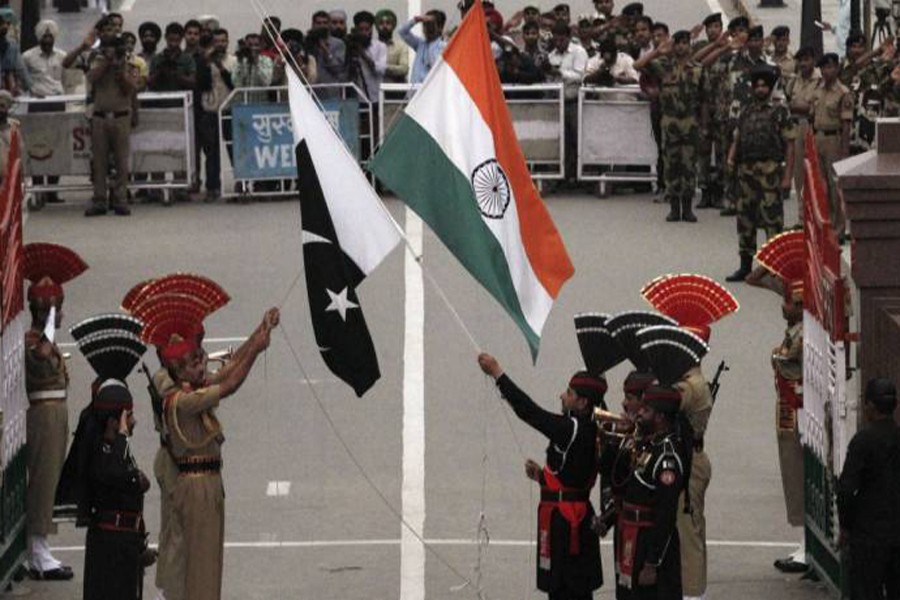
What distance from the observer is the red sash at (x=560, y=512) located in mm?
15203

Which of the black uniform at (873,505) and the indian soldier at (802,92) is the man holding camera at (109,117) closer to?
the indian soldier at (802,92)

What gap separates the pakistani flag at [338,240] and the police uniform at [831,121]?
11987 mm

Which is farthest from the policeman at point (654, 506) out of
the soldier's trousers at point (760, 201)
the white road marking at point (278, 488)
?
the soldier's trousers at point (760, 201)

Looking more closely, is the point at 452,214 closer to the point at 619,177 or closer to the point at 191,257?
the point at 191,257

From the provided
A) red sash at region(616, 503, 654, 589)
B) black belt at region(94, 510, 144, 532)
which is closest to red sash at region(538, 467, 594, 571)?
red sash at region(616, 503, 654, 589)

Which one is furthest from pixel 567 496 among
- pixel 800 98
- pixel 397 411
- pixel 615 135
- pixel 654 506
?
pixel 615 135

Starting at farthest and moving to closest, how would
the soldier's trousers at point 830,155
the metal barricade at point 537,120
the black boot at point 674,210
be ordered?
the metal barricade at point 537,120 → the black boot at point 674,210 → the soldier's trousers at point 830,155

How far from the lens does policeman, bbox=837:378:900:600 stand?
14453 millimetres

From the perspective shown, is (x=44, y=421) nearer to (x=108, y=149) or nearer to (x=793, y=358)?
(x=793, y=358)

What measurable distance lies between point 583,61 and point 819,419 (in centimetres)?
1469

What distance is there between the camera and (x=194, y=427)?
1519 centimetres

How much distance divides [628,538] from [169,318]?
9.24 ft

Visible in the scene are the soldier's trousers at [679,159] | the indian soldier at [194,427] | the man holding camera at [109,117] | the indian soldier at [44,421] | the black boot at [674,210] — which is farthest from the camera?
the man holding camera at [109,117]

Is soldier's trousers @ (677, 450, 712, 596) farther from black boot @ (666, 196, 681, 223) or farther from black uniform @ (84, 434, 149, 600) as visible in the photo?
black boot @ (666, 196, 681, 223)
